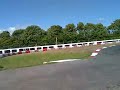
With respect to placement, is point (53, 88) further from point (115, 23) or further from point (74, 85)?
point (115, 23)

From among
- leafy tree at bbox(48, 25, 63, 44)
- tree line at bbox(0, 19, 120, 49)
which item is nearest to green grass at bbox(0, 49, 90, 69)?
tree line at bbox(0, 19, 120, 49)

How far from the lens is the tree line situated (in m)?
80.1

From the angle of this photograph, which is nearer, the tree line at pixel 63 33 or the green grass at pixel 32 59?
the green grass at pixel 32 59

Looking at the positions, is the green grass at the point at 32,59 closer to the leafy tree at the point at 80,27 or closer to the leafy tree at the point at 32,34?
the leafy tree at the point at 32,34

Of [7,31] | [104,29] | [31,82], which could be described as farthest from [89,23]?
[31,82]

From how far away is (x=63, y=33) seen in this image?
85938mm

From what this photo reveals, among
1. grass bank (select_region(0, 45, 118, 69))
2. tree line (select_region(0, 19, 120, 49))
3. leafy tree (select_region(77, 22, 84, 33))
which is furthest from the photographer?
leafy tree (select_region(77, 22, 84, 33))

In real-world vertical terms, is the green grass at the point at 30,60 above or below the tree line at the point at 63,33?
below

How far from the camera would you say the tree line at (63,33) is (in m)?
80.1

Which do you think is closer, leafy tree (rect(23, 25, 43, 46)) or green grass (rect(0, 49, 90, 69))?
green grass (rect(0, 49, 90, 69))

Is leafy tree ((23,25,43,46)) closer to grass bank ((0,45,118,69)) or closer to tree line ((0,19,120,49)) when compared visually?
tree line ((0,19,120,49))

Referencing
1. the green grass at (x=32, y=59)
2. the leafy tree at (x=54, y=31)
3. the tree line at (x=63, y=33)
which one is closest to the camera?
the green grass at (x=32, y=59)

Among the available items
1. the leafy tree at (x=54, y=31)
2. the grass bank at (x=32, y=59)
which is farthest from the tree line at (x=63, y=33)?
the grass bank at (x=32, y=59)

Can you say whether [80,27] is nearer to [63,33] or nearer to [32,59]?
[63,33]
